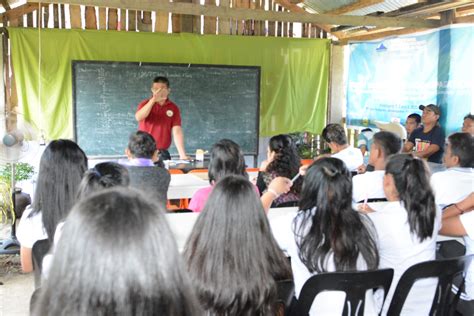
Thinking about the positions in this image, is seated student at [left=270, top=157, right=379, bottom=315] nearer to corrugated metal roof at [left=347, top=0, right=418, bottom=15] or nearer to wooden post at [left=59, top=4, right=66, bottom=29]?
corrugated metal roof at [left=347, top=0, right=418, bottom=15]

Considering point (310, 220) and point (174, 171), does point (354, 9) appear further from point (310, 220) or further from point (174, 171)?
point (310, 220)

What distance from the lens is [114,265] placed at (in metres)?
0.83

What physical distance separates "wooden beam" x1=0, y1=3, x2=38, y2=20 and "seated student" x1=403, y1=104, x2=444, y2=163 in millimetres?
5266

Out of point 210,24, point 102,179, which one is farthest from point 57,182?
point 210,24

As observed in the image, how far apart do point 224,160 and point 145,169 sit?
2.06 ft

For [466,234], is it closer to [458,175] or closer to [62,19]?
[458,175]

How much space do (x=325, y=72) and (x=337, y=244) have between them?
21.7 feet

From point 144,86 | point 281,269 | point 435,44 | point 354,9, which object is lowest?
point 281,269

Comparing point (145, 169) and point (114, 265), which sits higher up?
point (114, 265)

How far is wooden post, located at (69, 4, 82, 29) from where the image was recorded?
273 inches

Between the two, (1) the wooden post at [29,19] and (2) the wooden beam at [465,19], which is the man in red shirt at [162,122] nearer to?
(1) the wooden post at [29,19]

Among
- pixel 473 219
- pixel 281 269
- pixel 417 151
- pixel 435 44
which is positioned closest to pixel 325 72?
pixel 435 44

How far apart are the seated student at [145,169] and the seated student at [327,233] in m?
1.30

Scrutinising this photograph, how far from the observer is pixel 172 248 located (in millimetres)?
888
